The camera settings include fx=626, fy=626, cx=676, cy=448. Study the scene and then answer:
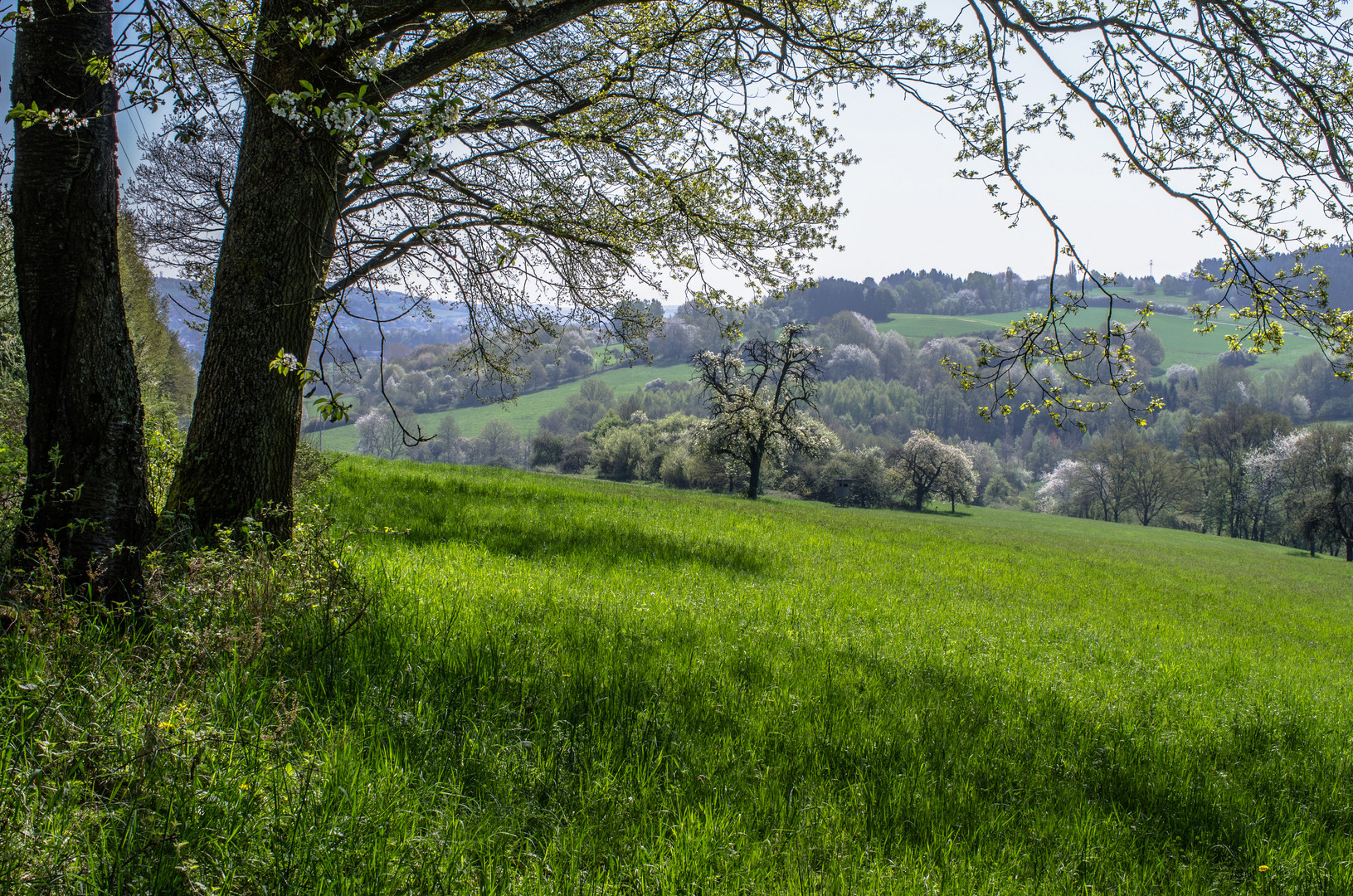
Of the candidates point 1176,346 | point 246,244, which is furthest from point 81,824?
point 1176,346

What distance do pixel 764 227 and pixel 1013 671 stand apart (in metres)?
7.34

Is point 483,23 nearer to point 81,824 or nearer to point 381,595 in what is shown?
point 381,595

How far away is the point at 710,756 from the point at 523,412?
13874 centimetres

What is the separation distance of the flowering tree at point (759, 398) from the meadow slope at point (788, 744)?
1034 inches

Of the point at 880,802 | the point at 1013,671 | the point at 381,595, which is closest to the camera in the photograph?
the point at 880,802

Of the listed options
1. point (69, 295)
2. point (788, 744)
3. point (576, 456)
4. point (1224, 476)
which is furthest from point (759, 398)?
point (1224, 476)

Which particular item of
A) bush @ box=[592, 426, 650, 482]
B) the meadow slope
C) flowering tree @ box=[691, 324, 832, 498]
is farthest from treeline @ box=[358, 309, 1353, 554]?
the meadow slope

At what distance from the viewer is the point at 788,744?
354 centimetres

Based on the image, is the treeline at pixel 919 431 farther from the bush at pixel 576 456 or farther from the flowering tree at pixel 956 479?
the flowering tree at pixel 956 479

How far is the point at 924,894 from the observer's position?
246 cm

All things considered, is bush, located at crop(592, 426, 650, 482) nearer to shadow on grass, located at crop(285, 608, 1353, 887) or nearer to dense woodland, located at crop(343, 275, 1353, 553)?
dense woodland, located at crop(343, 275, 1353, 553)

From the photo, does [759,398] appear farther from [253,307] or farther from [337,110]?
[337,110]

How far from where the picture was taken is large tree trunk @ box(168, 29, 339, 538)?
511 centimetres

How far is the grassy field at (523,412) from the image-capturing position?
4765 inches
